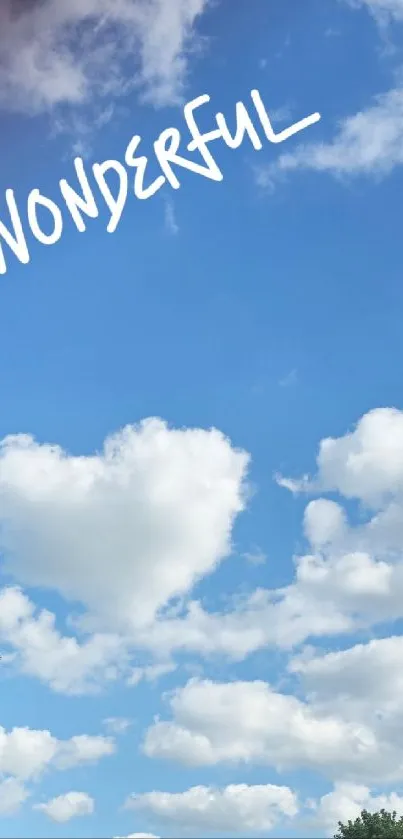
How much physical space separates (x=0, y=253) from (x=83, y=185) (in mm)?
5347

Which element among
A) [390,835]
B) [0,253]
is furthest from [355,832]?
[0,253]

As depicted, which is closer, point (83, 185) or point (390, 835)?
point (83, 185)

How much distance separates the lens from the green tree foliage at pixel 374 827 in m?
89.8

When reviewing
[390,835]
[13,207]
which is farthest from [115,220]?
[390,835]

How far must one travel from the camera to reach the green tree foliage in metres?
89.8

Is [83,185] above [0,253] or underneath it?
above

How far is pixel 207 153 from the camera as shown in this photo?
38438 mm

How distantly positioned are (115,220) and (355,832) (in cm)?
8435

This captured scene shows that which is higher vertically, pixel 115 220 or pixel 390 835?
pixel 115 220

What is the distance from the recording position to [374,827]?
9162 centimetres

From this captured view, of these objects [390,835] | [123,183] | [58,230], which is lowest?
[390,835]

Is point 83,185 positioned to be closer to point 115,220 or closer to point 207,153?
point 115,220

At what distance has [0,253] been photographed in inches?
1528

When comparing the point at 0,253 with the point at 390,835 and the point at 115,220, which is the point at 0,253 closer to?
the point at 115,220
